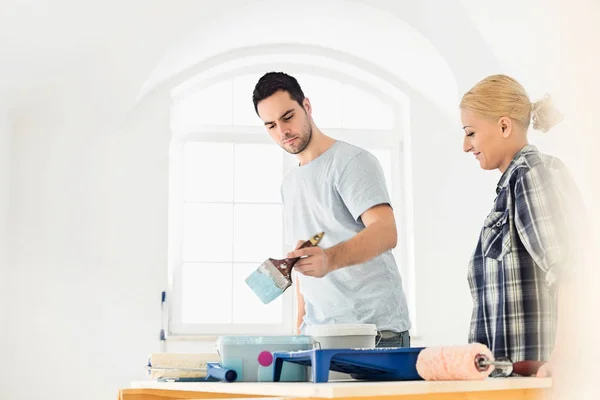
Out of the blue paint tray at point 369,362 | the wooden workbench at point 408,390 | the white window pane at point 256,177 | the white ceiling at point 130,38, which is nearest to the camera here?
the wooden workbench at point 408,390

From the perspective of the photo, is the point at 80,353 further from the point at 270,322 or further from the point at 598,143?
the point at 598,143

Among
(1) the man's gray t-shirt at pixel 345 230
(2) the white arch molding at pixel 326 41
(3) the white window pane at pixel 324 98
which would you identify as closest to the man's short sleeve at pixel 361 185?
(1) the man's gray t-shirt at pixel 345 230

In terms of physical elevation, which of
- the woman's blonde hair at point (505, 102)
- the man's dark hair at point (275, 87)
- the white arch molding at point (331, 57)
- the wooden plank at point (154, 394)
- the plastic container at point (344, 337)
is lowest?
the wooden plank at point (154, 394)

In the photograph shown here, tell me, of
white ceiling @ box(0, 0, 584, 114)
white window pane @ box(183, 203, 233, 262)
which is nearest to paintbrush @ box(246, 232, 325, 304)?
white ceiling @ box(0, 0, 584, 114)

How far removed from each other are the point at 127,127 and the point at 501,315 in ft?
8.85

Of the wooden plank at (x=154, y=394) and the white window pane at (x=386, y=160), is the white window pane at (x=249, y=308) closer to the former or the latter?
the white window pane at (x=386, y=160)

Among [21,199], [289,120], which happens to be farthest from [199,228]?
[289,120]

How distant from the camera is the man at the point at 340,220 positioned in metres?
2.03

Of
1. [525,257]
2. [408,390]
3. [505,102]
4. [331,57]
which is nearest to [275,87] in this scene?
[505,102]

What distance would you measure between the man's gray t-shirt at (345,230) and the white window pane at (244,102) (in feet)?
6.54

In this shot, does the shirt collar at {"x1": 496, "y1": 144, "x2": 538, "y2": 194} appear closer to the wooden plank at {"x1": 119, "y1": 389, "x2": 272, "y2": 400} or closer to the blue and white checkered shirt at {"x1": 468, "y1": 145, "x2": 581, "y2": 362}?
the blue and white checkered shirt at {"x1": 468, "y1": 145, "x2": 581, "y2": 362}

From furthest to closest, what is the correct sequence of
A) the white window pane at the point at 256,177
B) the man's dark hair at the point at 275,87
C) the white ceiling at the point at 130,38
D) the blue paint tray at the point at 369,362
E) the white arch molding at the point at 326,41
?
the white window pane at the point at 256,177 < the white arch molding at the point at 326,41 < the white ceiling at the point at 130,38 < the man's dark hair at the point at 275,87 < the blue paint tray at the point at 369,362

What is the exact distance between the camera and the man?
203 cm

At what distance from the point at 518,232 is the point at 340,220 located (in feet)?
2.23
